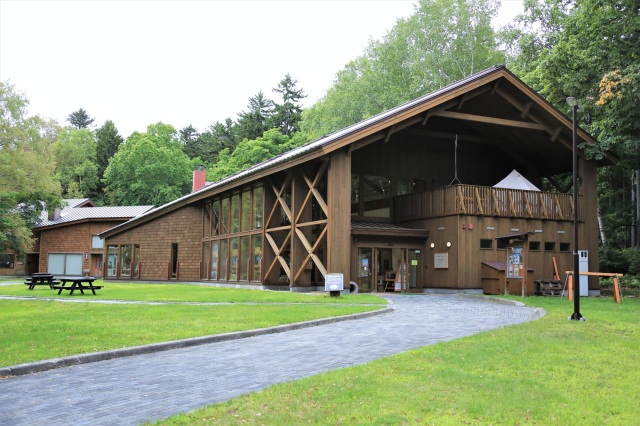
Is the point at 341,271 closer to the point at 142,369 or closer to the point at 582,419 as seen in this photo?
the point at 142,369

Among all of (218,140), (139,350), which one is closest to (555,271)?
(139,350)

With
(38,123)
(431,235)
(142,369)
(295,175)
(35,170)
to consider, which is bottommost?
(142,369)

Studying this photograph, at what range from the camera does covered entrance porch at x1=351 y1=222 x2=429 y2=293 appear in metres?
25.0

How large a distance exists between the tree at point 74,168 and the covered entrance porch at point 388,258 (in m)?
56.6

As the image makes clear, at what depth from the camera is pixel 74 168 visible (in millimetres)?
77812

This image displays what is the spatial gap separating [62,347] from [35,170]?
44360 millimetres

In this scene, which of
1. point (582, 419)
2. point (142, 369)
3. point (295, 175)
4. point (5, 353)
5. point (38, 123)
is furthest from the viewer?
point (38, 123)

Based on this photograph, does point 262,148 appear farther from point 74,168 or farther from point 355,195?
point 74,168

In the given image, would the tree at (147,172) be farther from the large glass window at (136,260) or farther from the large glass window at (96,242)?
the large glass window at (136,260)

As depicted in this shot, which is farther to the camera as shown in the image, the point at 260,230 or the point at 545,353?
the point at 260,230

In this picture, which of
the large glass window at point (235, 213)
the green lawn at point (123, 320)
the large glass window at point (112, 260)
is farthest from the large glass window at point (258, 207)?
the large glass window at point (112, 260)

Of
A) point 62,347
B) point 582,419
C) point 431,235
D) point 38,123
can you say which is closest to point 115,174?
point 38,123

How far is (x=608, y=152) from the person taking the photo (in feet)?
85.6

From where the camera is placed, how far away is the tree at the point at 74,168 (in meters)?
75.2
